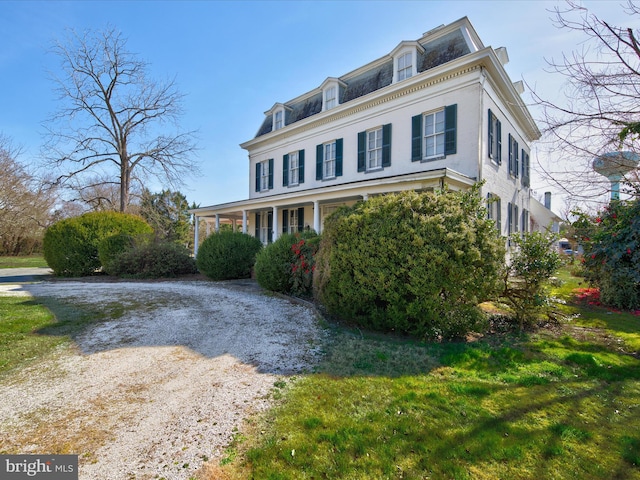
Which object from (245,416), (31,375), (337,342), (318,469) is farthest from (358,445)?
(31,375)

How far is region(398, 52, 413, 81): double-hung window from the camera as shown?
12312mm

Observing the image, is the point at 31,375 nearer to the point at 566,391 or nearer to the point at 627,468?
the point at 627,468

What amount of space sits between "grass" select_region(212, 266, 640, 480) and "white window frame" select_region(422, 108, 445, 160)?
847 centimetres

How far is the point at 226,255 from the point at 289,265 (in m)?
3.97

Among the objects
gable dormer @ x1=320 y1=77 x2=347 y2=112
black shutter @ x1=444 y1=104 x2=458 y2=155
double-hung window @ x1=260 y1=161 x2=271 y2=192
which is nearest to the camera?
black shutter @ x1=444 y1=104 x2=458 y2=155

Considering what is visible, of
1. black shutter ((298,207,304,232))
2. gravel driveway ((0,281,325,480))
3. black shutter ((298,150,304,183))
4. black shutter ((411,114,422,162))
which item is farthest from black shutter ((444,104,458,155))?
gravel driveway ((0,281,325,480))

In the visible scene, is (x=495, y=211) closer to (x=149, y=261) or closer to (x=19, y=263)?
(x=149, y=261)

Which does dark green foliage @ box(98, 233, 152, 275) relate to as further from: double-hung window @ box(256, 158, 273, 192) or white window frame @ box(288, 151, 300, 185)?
white window frame @ box(288, 151, 300, 185)

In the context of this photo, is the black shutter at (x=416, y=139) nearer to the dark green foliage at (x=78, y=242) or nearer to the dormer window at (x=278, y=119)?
the dormer window at (x=278, y=119)

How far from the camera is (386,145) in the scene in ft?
41.8

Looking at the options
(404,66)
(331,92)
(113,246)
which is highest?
(331,92)

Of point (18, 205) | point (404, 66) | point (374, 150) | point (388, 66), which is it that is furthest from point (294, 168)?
point (18, 205)

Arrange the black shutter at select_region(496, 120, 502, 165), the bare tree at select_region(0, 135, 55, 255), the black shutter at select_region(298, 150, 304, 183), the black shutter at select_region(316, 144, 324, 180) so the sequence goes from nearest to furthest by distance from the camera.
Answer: the black shutter at select_region(496, 120, 502, 165) < the black shutter at select_region(316, 144, 324, 180) < the black shutter at select_region(298, 150, 304, 183) < the bare tree at select_region(0, 135, 55, 255)

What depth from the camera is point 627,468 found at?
7.07 feet
